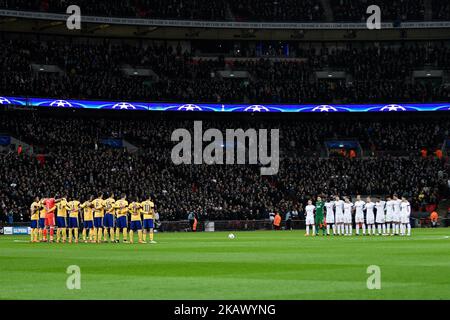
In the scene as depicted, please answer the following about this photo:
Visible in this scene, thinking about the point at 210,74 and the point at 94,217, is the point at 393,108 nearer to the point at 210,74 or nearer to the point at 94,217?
the point at 210,74

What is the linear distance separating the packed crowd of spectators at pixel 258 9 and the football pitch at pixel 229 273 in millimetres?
51270

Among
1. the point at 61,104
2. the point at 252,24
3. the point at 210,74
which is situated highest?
the point at 252,24

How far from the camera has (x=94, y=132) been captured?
257ft

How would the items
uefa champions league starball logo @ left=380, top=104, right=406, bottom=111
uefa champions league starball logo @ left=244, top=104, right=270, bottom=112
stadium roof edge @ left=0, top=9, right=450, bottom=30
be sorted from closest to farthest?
stadium roof edge @ left=0, top=9, right=450, bottom=30 < uefa champions league starball logo @ left=380, top=104, right=406, bottom=111 < uefa champions league starball logo @ left=244, top=104, right=270, bottom=112

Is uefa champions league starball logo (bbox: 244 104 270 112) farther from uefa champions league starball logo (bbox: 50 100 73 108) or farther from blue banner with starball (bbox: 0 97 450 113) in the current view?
uefa champions league starball logo (bbox: 50 100 73 108)

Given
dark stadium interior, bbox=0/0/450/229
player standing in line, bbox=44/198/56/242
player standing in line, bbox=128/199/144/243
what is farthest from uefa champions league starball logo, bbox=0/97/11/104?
player standing in line, bbox=128/199/144/243

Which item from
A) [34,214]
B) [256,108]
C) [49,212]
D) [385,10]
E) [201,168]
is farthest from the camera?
[385,10]

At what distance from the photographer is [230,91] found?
3250 inches

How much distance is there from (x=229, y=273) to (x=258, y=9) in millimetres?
66605

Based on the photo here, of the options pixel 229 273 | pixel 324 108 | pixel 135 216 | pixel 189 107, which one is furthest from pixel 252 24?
pixel 229 273

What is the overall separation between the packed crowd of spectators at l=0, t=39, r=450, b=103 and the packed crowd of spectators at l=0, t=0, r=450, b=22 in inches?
160

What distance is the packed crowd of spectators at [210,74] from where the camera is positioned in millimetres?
Result: 78062

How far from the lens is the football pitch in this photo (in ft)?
55.6
